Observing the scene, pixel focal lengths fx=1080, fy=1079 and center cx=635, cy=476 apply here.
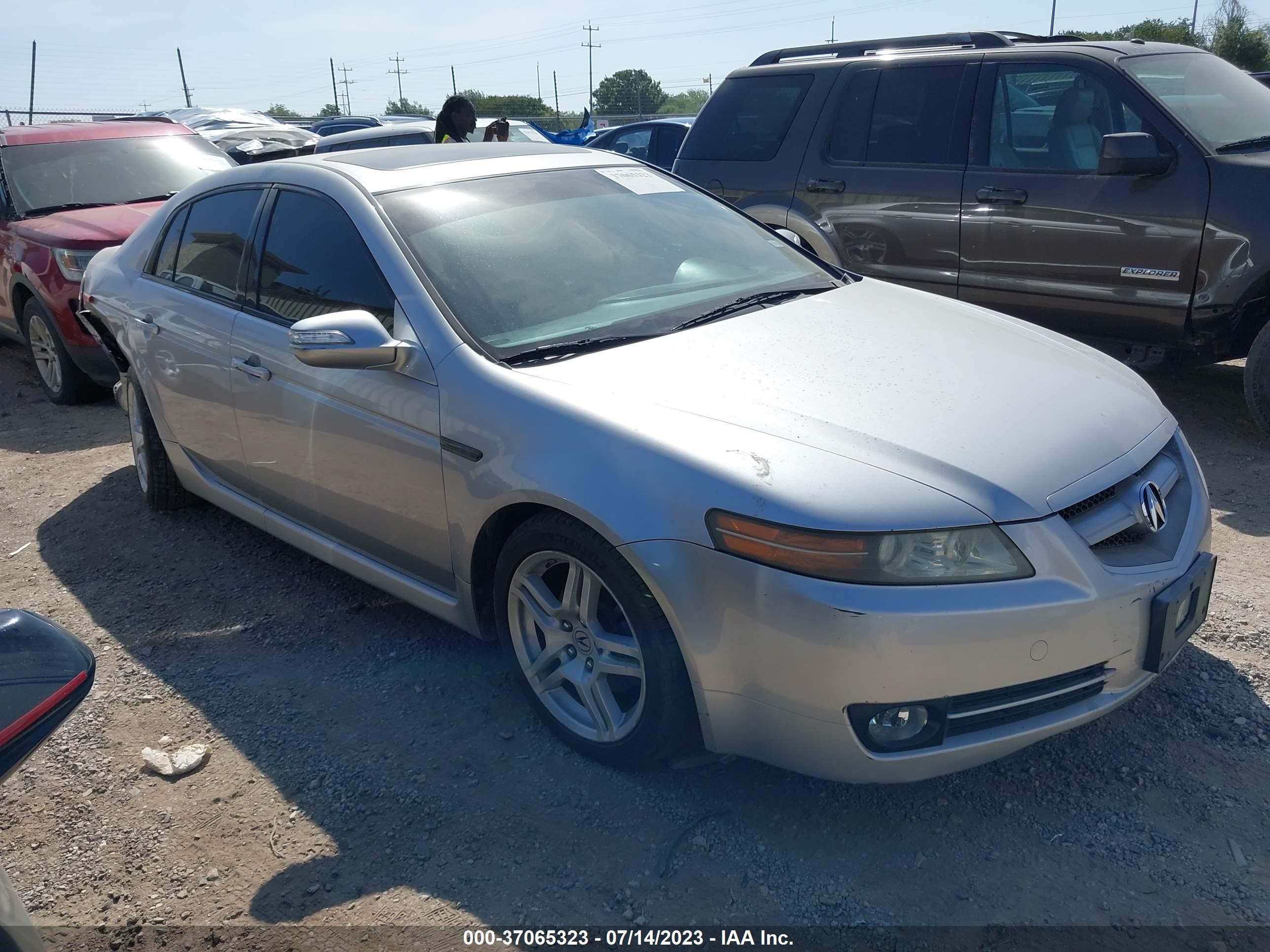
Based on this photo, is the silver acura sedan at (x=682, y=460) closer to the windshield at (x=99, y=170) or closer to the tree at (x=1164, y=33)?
the windshield at (x=99, y=170)

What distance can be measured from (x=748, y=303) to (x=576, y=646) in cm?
130

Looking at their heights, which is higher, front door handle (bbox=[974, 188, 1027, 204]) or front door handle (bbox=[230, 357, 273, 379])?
front door handle (bbox=[974, 188, 1027, 204])

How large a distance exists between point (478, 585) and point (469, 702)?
449mm

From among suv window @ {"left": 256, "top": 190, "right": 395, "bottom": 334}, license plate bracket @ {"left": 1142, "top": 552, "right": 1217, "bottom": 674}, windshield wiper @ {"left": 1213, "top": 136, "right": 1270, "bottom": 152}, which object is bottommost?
license plate bracket @ {"left": 1142, "top": 552, "right": 1217, "bottom": 674}

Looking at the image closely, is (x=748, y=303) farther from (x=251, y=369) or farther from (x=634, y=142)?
(x=634, y=142)

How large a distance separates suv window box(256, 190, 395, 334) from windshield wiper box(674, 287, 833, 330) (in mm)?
928

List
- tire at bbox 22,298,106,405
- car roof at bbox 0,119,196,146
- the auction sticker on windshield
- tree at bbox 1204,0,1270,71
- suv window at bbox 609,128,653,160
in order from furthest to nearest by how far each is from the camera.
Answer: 1. tree at bbox 1204,0,1270,71
2. suv window at bbox 609,128,653,160
3. car roof at bbox 0,119,196,146
4. tire at bbox 22,298,106,405
5. the auction sticker on windshield

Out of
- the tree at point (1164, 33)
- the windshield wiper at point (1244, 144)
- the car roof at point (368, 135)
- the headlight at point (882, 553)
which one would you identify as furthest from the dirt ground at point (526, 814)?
the tree at point (1164, 33)

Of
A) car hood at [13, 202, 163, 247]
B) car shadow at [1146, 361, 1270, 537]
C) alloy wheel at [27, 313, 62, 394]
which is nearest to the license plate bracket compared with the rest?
car shadow at [1146, 361, 1270, 537]

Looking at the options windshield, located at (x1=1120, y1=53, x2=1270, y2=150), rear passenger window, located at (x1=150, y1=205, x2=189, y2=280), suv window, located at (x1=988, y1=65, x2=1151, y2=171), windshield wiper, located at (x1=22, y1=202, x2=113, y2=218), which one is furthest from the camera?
windshield wiper, located at (x1=22, y1=202, x2=113, y2=218)

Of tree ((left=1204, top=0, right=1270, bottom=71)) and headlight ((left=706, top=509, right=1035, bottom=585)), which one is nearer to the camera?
headlight ((left=706, top=509, right=1035, bottom=585))

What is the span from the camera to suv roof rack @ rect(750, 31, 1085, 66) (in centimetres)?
623

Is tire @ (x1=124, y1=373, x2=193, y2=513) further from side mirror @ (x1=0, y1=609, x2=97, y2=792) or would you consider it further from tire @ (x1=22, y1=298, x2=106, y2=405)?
side mirror @ (x1=0, y1=609, x2=97, y2=792)

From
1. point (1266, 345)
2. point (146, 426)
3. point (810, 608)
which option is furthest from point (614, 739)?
point (1266, 345)
